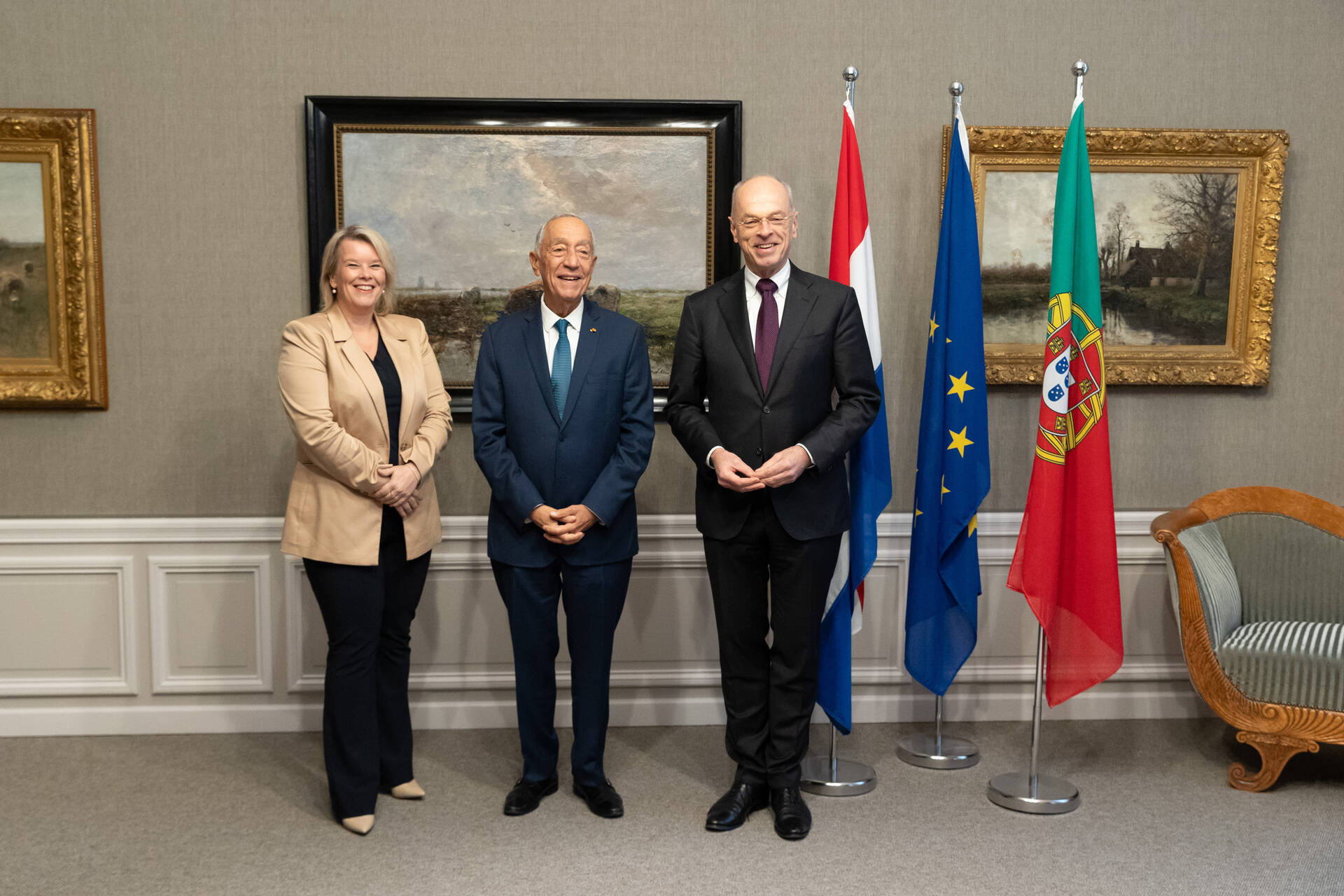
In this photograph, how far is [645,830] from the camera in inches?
114

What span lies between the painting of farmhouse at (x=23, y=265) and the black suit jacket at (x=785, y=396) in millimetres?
2376

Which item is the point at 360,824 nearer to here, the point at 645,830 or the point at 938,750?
the point at 645,830

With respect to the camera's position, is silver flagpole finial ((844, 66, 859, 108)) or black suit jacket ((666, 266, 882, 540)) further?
silver flagpole finial ((844, 66, 859, 108))

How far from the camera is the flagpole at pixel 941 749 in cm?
337

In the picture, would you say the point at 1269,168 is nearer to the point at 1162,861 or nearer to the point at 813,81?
the point at 813,81

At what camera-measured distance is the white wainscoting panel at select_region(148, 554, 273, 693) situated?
12.1 feet

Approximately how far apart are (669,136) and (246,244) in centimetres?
159

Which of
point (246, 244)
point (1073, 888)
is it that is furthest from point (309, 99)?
point (1073, 888)

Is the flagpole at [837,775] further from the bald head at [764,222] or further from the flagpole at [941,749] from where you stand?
the bald head at [764,222]

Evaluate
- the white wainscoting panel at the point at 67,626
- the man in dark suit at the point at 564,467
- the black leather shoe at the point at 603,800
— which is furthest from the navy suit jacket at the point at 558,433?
the white wainscoting panel at the point at 67,626

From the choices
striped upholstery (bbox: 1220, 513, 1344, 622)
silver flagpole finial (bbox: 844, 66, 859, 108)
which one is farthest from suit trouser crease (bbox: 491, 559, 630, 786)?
A: striped upholstery (bbox: 1220, 513, 1344, 622)

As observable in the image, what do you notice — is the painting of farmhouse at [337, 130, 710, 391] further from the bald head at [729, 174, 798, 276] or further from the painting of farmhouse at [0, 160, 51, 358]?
the painting of farmhouse at [0, 160, 51, 358]

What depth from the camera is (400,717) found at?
10.2ft

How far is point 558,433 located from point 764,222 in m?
0.84
